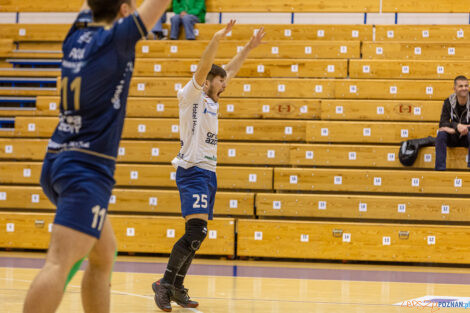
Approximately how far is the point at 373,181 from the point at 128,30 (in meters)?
6.03

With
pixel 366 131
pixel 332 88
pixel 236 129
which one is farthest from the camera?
pixel 332 88

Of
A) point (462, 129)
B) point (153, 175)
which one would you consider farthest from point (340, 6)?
point (153, 175)

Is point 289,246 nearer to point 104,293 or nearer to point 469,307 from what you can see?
point 469,307

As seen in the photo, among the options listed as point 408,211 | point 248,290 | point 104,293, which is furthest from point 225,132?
point 104,293

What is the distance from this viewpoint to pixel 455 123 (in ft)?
25.6

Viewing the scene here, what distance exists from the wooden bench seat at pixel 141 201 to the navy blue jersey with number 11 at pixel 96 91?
5423 mm

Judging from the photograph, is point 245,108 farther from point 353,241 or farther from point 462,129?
point 462,129

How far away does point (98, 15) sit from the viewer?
2.41 m

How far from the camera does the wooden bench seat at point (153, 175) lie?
8.06m

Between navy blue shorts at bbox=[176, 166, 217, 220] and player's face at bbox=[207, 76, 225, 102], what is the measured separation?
1.90 ft

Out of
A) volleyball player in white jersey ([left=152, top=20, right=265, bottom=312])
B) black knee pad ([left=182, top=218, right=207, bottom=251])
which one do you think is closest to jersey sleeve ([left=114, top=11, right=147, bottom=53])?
volleyball player in white jersey ([left=152, top=20, right=265, bottom=312])

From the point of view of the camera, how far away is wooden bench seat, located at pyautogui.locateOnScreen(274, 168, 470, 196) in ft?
25.5

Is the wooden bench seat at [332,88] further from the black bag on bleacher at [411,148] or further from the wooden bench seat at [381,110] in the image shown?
the black bag on bleacher at [411,148]

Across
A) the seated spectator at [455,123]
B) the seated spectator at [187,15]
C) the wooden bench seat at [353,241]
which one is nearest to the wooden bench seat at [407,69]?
the seated spectator at [455,123]
